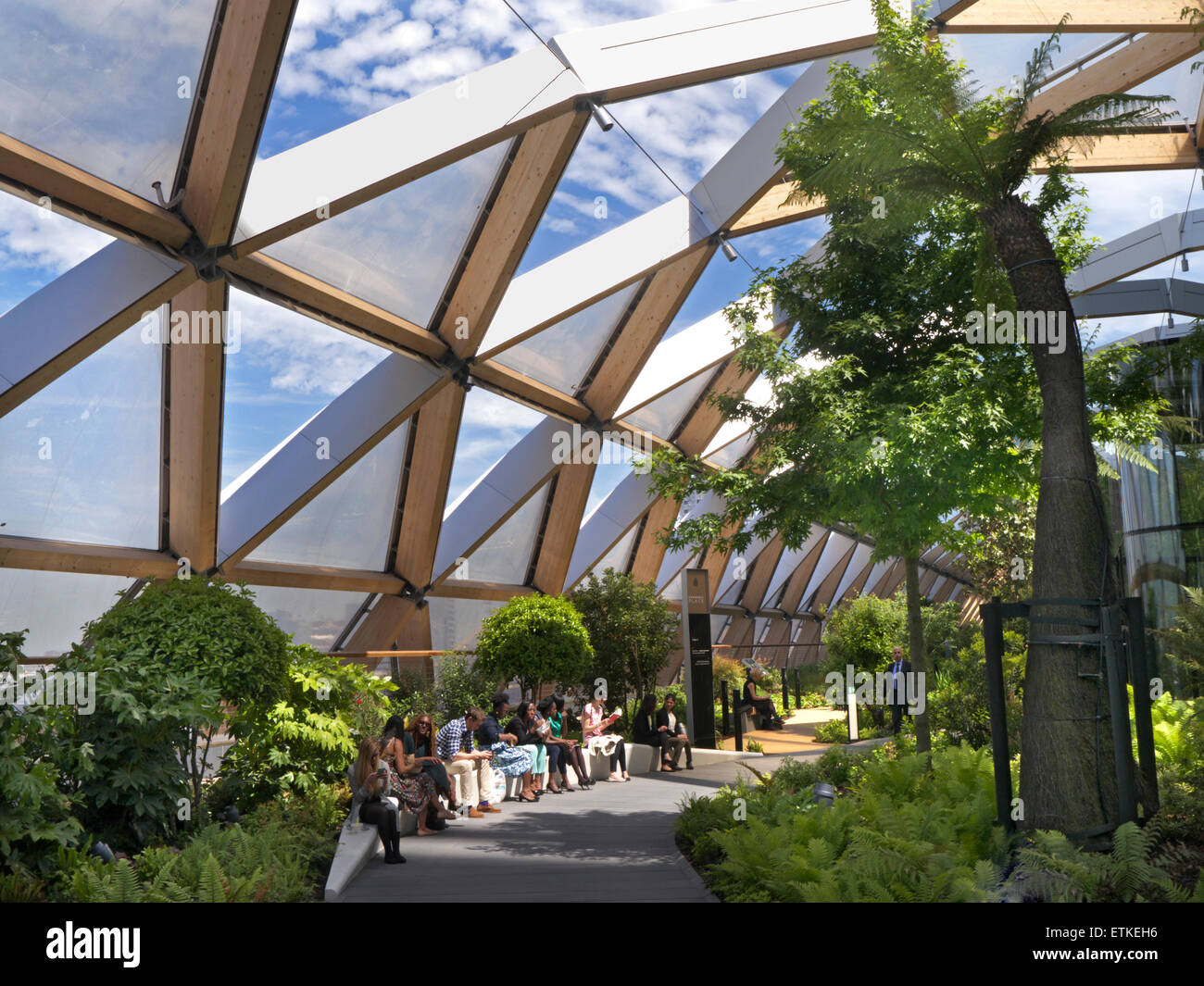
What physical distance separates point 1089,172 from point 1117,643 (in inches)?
498

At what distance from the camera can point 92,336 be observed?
10586mm

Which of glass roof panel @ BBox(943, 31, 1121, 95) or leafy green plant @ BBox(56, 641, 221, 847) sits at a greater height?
glass roof panel @ BBox(943, 31, 1121, 95)

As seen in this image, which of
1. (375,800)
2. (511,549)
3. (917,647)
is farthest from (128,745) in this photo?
(511,549)

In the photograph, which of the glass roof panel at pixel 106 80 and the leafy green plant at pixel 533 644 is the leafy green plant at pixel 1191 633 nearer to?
the leafy green plant at pixel 533 644

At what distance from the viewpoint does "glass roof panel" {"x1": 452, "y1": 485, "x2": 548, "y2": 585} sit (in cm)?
2139

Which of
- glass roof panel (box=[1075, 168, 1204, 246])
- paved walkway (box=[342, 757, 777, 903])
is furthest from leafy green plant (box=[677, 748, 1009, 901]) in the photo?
glass roof panel (box=[1075, 168, 1204, 246])

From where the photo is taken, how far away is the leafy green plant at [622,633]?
65.6ft

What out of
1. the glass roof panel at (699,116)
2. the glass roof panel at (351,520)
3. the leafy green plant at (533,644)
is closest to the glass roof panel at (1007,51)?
the glass roof panel at (699,116)

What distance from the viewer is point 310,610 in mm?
17891

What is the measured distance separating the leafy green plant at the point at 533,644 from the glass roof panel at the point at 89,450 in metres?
6.25

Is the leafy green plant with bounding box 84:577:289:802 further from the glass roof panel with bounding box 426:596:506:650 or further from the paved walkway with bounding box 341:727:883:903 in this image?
the glass roof panel with bounding box 426:596:506:650

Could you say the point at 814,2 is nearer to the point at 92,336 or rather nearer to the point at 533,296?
the point at 533,296

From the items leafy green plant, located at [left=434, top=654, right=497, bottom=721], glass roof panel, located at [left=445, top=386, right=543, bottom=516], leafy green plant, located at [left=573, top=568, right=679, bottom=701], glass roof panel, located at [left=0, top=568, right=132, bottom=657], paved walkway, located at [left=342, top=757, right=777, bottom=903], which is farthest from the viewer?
leafy green plant, located at [left=573, top=568, right=679, bottom=701]

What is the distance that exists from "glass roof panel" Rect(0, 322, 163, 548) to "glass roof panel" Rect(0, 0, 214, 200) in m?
2.71
